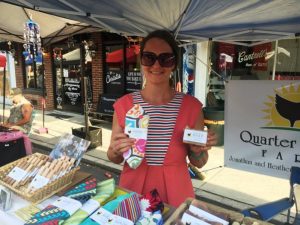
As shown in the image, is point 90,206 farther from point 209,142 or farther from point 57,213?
point 209,142

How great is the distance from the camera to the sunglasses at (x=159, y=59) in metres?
1.79

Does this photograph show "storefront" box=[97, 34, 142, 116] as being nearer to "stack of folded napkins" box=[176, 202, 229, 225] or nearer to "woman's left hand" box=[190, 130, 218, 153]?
"woman's left hand" box=[190, 130, 218, 153]

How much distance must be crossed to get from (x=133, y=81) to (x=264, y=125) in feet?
20.3

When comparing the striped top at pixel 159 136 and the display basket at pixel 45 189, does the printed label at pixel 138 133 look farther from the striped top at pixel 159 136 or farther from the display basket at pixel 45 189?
the display basket at pixel 45 189

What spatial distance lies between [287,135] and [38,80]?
1133 cm

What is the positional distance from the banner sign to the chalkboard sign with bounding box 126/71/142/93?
565 cm

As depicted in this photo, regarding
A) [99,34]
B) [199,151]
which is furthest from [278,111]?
[99,34]

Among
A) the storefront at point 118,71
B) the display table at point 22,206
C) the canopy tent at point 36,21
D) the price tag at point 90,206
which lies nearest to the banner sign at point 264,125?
the display table at point 22,206

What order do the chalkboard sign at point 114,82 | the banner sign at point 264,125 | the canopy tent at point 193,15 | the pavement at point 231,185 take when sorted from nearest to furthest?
the canopy tent at point 193,15, the banner sign at point 264,125, the pavement at point 231,185, the chalkboard sign at point 114,82

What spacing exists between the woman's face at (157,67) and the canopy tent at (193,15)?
0.41m

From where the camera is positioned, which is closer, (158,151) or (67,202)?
(67,202)

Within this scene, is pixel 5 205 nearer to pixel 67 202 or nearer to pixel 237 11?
pixel 67 202

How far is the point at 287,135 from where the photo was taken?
2686 mm

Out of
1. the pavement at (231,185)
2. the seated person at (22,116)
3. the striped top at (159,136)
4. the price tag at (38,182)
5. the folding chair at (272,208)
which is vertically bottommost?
the pavement at (231,185)
